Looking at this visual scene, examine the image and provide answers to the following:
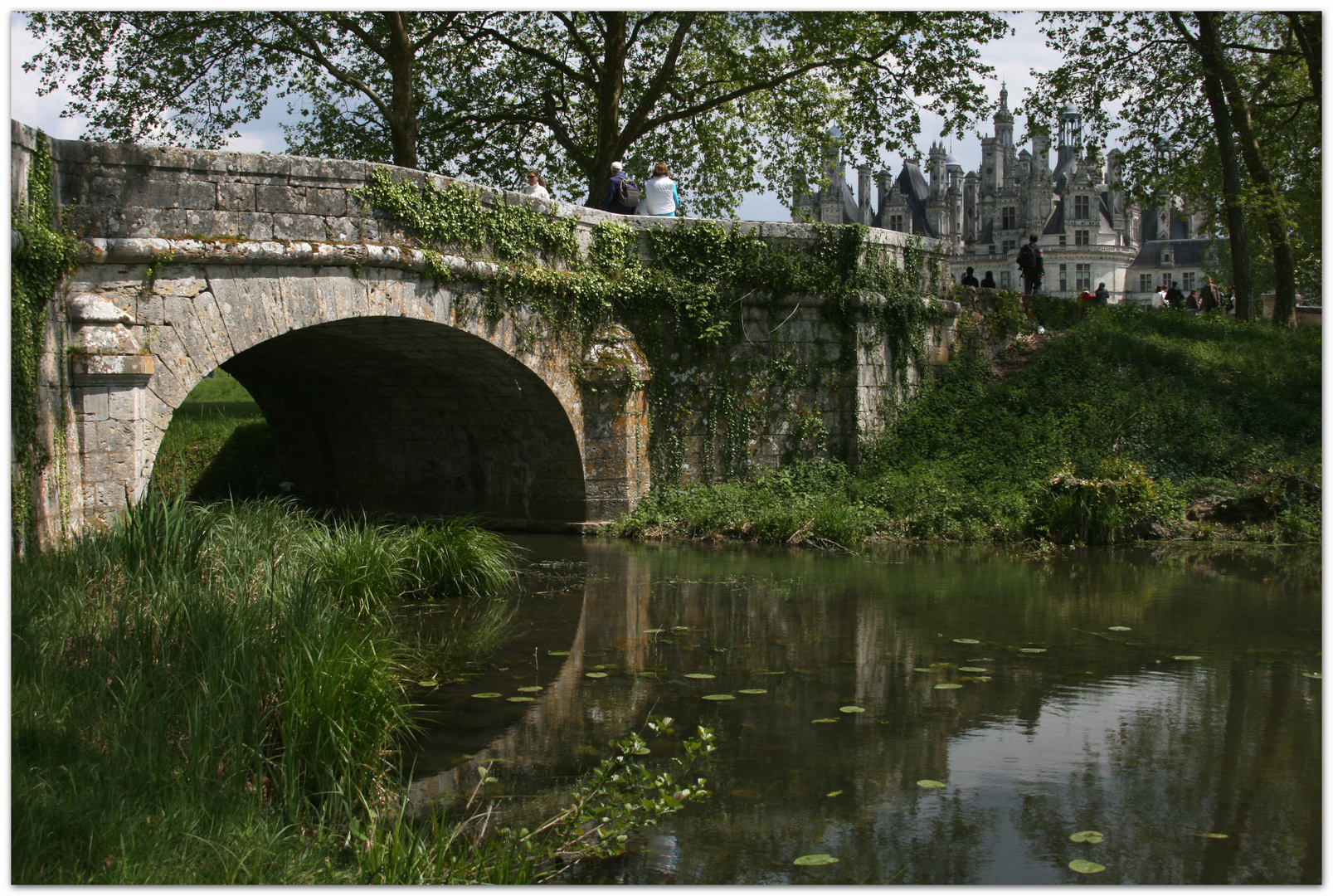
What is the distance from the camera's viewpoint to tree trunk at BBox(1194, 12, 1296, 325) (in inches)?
624

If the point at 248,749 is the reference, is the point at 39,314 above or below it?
above

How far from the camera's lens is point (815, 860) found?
3.78 meters

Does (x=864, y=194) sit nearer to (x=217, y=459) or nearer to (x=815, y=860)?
(x=217, y=459)

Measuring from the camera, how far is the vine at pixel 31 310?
7.27 metres

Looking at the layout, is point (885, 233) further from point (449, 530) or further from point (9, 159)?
point (9, 159)

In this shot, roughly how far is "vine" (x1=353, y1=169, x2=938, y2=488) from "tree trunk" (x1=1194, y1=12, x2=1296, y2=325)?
534 cm

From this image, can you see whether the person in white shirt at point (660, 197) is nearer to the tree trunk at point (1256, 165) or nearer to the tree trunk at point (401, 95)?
the tree trunk at point (401, 95)

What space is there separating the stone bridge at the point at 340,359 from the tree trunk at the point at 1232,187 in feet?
18.8

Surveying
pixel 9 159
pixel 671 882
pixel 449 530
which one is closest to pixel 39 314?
pixel 9 159

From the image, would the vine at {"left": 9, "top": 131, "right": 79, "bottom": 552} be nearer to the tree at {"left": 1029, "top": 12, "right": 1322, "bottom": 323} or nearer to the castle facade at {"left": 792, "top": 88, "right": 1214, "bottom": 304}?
the tree at {"left": 1029, "top": 12, "right": 1322, "bottom": 323}

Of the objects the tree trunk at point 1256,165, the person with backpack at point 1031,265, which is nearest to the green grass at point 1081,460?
the tree trunk at point 1256,165

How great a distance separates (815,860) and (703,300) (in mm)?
9043

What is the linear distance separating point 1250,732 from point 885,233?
9.17 meters

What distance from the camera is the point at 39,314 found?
757cm
